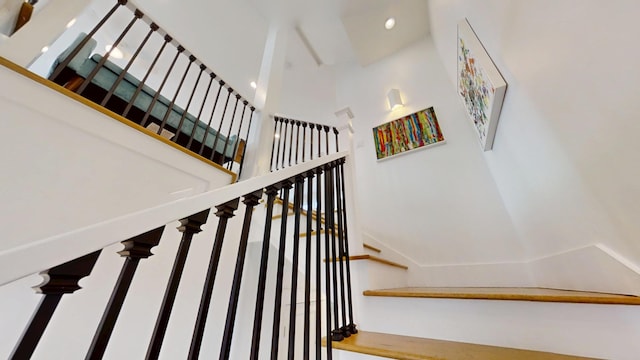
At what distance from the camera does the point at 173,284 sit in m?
0.53

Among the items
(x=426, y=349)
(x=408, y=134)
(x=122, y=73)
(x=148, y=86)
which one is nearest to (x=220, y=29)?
(x=148, y=86)

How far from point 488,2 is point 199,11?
3354mm

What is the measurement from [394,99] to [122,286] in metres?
3.15

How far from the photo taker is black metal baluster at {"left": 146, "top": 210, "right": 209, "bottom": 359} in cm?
47

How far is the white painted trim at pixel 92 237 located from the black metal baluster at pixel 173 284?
0.12 feet

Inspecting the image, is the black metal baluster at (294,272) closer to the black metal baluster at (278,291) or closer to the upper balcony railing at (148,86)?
the black metal baluster at (278,291)

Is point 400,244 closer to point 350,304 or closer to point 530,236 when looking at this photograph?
point 530,236

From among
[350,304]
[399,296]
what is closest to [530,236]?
[399,296]

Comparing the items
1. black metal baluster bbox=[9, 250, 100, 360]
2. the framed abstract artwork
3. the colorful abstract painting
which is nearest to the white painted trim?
black metal baluster bbox=[9, 250, 100, 360]

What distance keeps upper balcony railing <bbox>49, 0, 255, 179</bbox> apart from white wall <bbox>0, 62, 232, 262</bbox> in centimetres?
19

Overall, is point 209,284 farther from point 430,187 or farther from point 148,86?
point 148,86

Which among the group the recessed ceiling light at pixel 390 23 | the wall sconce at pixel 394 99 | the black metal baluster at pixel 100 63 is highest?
the recessed ceiling light at pixel 390 23

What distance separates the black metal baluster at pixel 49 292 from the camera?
330 millimetres

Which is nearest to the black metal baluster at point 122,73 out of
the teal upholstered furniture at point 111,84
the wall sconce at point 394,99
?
the teal upholstered furniture at point 111,84
